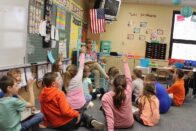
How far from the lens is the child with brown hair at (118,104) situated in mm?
3295

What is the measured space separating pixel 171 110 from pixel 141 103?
1.39m

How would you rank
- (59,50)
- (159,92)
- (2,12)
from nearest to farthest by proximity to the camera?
1. (2,12)
2. (159,92)
3. (59,50)

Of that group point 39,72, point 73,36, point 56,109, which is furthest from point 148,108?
point 73,36

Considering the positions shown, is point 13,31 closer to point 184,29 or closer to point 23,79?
point 23,79

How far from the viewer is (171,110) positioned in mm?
5133

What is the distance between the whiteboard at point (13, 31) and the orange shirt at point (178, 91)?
10.00 feet

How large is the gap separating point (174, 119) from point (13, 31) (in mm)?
2837

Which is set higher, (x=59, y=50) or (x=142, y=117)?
(x=59, y=50)

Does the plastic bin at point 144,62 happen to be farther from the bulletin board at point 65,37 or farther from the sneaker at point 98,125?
the sneaker at point 98,125

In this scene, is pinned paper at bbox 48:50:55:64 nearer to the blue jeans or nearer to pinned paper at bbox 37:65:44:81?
pinned paper at bbox 37:65:44:81

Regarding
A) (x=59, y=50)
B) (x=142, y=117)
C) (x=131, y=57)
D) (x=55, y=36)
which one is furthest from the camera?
(x=131, y=57)

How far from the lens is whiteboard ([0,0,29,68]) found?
335cm

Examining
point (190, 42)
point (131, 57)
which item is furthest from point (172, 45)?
point (131, 57)

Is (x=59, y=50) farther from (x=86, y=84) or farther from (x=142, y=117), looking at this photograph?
(x=142, y=117)
